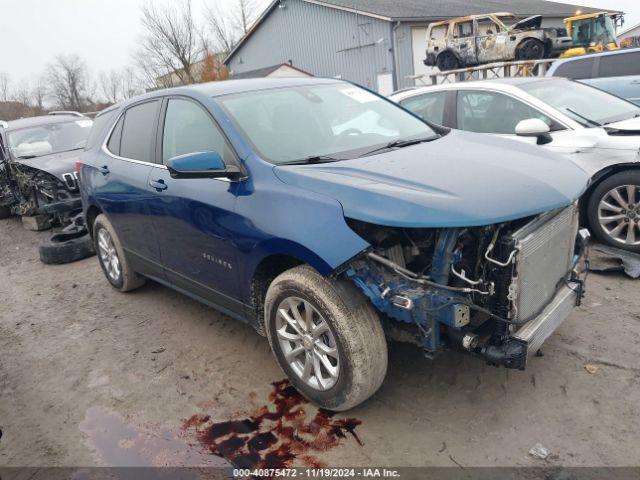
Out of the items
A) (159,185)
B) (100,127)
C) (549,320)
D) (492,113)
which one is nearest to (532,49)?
(492,113)

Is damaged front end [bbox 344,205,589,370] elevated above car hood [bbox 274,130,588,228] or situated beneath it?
situated beneath

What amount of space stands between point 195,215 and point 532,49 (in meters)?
17.2

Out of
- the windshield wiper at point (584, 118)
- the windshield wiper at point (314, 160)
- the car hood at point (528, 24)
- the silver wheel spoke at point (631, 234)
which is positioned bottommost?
the silver wheel spoke at point (631, 234)

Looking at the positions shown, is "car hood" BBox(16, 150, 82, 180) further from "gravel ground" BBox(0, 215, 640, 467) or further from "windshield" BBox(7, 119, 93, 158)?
"gravel ground" BBox(0, 215, 640, 467)

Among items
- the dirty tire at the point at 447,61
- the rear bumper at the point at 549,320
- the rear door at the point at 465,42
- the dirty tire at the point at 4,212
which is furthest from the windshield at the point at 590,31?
the rear bumper at the point at 549,320

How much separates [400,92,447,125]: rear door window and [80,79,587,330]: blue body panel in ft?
7.60

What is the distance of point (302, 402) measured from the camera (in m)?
3.13

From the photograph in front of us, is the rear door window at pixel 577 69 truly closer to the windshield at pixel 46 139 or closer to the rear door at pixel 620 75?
the rear door at pixel 620 75

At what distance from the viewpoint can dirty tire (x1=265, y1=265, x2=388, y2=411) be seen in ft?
8.67

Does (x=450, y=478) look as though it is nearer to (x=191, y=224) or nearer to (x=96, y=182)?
(x=191, y=224)

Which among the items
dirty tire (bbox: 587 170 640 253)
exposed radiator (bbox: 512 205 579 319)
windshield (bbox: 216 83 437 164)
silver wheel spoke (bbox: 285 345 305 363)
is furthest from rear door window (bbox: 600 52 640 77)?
silver wheel spoke (bbox: 285 345 305 363)

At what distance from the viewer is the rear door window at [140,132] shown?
4.09 metres

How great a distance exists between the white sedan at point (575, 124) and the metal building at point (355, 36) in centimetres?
1901

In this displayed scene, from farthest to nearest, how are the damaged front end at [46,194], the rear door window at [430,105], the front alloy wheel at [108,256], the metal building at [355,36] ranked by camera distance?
the metal building at [355,36], the damaged front end at [46,194], the rear door window at [430,105], the front alloy wheel at [108,256]
